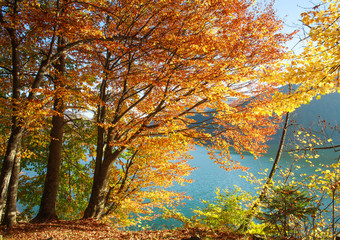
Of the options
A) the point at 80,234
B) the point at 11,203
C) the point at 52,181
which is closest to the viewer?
the point at 80,234

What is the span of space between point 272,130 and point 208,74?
3.71m

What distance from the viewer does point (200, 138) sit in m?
6.70

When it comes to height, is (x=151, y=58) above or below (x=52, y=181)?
above

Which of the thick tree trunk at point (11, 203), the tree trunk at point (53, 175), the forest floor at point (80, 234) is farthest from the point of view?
the tree trunk at point (53, 175)

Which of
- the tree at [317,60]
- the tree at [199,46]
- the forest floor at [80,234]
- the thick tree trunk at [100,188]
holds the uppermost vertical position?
the tree at [199,46]

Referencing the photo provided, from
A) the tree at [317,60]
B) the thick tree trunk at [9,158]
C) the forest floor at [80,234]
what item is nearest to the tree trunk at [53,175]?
the forest floor at [80,234]

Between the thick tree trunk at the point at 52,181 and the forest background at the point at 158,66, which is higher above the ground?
the forest background at the point at 158,66

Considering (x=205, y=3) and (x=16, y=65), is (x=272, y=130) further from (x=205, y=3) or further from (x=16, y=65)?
(x=16, y=65)

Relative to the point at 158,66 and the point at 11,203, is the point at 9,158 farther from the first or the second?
the point at 158,66

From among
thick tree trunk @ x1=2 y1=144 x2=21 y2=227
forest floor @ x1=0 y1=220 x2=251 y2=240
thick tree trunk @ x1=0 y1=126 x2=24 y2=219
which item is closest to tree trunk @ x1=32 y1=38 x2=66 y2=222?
forest floor @ x1=0 y1=220 x2=251 y2=240

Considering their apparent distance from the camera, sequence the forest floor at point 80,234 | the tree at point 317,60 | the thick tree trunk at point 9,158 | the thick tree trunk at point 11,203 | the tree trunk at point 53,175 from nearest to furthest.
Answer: the tree at point 317,60
the thick tree trunk at point 9,158
the forest floor at point 80,234
the thick tree trunk at point 11,203
the tree trunk at point 53,175

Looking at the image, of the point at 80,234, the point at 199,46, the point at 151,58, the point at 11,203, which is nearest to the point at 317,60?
the point at 199,46

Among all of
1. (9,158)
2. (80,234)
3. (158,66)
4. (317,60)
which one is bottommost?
(80,234)

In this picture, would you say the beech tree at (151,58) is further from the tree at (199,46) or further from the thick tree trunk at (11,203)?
the thick tree trunk at (11,203)
